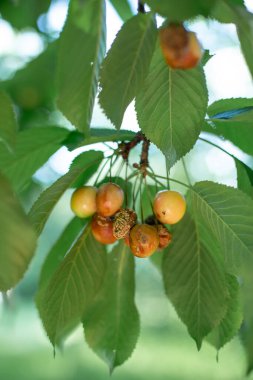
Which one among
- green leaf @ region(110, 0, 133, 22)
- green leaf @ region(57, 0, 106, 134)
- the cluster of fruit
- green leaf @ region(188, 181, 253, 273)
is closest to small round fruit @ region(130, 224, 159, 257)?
the cluster of fruit

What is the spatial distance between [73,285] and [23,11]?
18.0 inches

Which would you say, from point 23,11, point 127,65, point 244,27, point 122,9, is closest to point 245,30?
point 244,27

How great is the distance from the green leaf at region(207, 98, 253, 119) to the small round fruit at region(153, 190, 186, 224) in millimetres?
148

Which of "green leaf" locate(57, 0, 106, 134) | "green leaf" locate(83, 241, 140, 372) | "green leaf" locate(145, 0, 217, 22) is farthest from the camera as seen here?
"green leaf" locate(83, 241, 140, 372)

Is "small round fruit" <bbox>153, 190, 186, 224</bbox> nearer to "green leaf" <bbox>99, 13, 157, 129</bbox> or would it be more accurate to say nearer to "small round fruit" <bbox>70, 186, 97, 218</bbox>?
"small round fruit" <bbox>70, 186, 97, 218</bbox>

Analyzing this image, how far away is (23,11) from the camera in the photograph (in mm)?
798

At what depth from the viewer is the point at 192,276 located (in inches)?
43.2

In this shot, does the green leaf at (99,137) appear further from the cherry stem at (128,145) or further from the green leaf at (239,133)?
the green leaf at (239,133)

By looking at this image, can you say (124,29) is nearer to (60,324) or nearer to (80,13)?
(80,13)

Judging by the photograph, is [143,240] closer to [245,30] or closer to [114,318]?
[114,318]

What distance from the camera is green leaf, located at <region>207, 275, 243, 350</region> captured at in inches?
43.4

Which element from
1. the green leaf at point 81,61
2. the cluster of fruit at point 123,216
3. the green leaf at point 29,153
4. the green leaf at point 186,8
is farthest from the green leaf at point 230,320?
the green leaf at point 186,8

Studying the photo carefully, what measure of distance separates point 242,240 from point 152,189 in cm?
38

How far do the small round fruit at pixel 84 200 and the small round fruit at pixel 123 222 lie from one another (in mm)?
49
